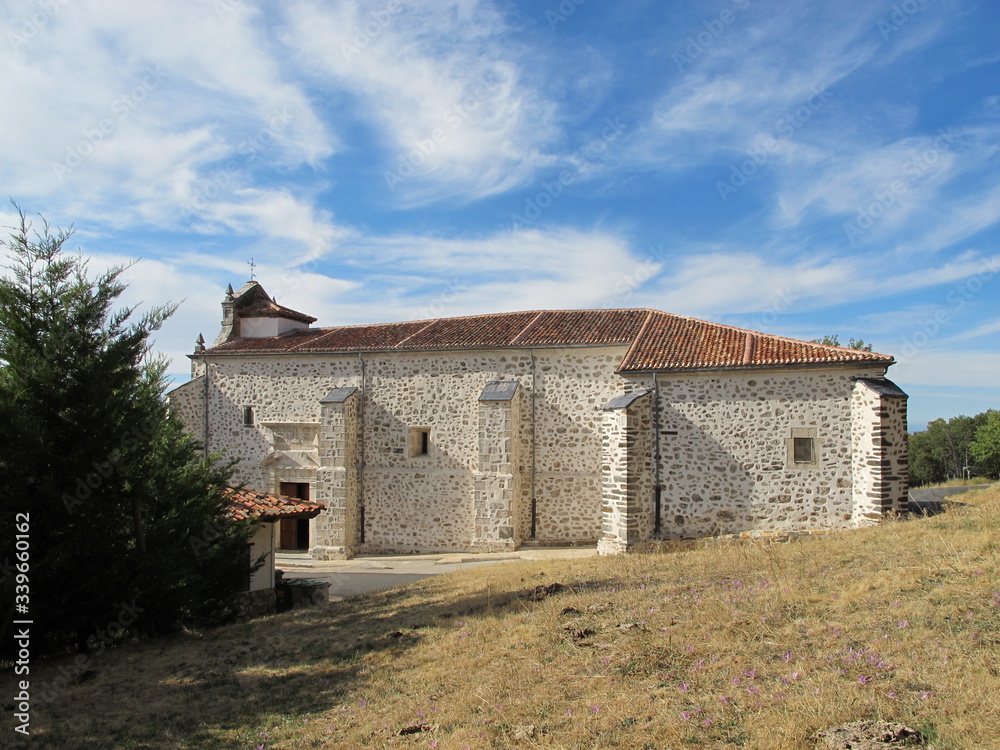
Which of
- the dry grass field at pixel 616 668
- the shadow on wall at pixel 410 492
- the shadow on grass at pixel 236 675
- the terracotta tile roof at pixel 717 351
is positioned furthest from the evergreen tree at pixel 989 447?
the shadow on grass at pixel 236 675

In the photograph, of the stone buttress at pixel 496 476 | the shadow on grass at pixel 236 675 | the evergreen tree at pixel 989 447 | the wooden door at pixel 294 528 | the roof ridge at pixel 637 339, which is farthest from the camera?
the evergreen tree at pixel 989 447

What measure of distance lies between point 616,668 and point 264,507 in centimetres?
825

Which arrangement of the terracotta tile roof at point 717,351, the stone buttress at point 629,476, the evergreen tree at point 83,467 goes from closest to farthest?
the evergreen tree at point 83,467, the terracotta tile roof at point 717,351, the stone buttress at point 629,476

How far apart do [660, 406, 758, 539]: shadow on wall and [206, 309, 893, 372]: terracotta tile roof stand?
1551 mm

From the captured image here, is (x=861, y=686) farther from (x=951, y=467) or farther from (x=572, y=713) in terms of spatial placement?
(x=951, y=467)

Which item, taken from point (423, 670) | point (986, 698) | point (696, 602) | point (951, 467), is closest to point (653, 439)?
point (696, 602)

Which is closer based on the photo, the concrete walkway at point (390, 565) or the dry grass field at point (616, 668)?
the dry grass field at point (616, 668)

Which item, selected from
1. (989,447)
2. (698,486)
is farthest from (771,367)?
(989,447)

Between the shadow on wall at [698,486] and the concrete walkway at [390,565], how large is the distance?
2476mm

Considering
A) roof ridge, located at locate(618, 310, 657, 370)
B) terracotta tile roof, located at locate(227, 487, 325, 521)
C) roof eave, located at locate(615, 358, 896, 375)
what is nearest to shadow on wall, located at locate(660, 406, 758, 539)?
roof eave, located at locate(615, 358, 896, 375)

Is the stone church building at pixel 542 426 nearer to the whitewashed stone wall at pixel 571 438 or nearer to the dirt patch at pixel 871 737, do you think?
the whitewashed stone wall at pixel 571 438

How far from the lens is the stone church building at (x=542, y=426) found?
13312 mm

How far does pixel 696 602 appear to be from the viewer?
269 inches

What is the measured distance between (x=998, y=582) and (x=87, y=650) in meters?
10.3
